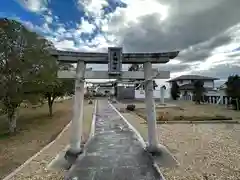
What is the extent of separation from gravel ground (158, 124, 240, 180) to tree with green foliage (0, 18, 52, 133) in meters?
6.60

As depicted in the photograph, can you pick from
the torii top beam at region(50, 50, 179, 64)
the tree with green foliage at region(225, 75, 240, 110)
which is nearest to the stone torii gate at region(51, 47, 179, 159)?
the torii top beam at region(50, 50, 179, 64)

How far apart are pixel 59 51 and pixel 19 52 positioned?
469 centimetres

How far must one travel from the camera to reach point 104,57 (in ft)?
22.5

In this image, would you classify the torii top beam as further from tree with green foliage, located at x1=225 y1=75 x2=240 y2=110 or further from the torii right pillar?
tree with green foliage, located at x1=225 y1=75 x2=240 y2=110

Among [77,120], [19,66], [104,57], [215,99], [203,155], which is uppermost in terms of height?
[19,66]

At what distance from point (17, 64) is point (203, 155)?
8403 millimetres

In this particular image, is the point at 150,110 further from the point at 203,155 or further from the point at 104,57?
the point at 104,57

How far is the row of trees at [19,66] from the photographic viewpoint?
10.1 meters

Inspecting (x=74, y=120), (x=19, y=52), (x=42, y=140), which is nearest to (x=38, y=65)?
(x=19, y=52)

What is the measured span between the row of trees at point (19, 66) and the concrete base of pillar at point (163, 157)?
6.74 m

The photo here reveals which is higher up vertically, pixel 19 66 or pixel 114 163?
pixel 19 66

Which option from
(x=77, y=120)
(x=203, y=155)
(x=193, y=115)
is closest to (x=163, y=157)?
(x=203, y=155)

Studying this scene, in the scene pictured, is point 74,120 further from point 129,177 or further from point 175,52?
point 175,52

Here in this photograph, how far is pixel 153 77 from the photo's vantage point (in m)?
6.97
